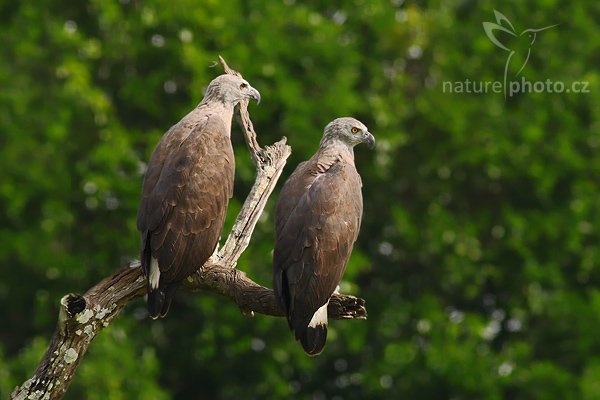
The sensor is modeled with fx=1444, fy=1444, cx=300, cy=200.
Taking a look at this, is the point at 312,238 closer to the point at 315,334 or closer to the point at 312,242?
the point at 312,242

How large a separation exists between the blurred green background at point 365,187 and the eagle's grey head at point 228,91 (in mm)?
5230

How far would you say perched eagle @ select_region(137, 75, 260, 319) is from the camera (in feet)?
26.6

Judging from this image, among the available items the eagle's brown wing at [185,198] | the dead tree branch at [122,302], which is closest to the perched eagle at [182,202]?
the eagle's brown wing at [185,198]

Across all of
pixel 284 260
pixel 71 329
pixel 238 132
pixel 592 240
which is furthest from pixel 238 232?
pixel 592 240

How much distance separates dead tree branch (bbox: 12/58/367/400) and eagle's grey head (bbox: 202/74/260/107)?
22.0 inches

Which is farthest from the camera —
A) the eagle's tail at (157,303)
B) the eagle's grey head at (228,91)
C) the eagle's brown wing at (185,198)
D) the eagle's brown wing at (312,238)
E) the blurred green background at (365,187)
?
the blurred green background at (365,187)

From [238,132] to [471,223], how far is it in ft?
12.0

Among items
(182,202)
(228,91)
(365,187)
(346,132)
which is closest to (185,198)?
(182,202)

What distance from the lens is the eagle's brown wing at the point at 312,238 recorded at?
25.8ft

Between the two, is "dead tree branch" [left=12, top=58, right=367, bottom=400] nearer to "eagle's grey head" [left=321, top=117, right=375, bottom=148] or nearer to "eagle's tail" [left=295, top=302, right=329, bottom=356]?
"eagle's tail" [left=295, top=302, right=329, bottom=356]

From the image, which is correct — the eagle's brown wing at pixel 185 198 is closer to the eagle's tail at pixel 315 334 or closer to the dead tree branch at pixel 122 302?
the dead tree branch at pixel 122 302

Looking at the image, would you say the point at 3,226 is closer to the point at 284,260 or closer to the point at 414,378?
the point at 414,378

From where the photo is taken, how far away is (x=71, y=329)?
25.0 feet

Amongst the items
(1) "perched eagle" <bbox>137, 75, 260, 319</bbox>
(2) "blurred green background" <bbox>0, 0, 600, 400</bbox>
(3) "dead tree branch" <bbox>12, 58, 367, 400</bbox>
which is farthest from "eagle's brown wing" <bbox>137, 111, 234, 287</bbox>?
(2) "blurred green background" <bbox>0, 0, 600, 400</bbox>
